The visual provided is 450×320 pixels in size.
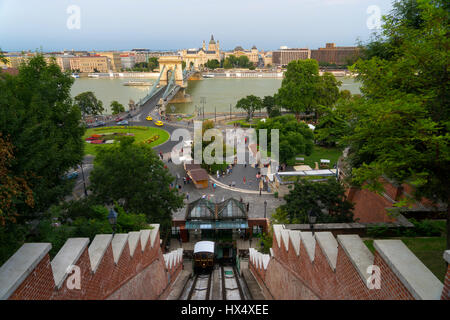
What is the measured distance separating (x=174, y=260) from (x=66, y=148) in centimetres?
724

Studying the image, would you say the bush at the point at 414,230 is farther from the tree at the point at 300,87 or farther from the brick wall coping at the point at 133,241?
the tree at the point at 300,87

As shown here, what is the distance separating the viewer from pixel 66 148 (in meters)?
13.8

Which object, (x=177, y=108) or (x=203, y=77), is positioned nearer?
(x=177, y=108)

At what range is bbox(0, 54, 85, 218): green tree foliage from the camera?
7.86m

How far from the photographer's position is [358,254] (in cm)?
497

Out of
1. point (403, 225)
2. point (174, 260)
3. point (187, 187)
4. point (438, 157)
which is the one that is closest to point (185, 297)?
point (174, 260)

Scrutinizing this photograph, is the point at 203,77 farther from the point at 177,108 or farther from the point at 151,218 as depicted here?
the point at 151,218

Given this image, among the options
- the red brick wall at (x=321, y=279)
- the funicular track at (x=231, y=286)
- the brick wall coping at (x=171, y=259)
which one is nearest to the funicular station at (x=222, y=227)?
the funicular track at (x=231, y=286)

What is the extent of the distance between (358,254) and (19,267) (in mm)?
5103

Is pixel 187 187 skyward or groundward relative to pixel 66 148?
groundward

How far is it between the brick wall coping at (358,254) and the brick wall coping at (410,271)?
488mm

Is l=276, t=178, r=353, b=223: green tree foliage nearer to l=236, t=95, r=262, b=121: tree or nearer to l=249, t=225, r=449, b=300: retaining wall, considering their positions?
l=249, t=225, r=449, b=300: retaining wall

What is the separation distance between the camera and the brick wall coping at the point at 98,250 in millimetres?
5699

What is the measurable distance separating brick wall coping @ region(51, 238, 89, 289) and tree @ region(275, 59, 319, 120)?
44169 millimetres
